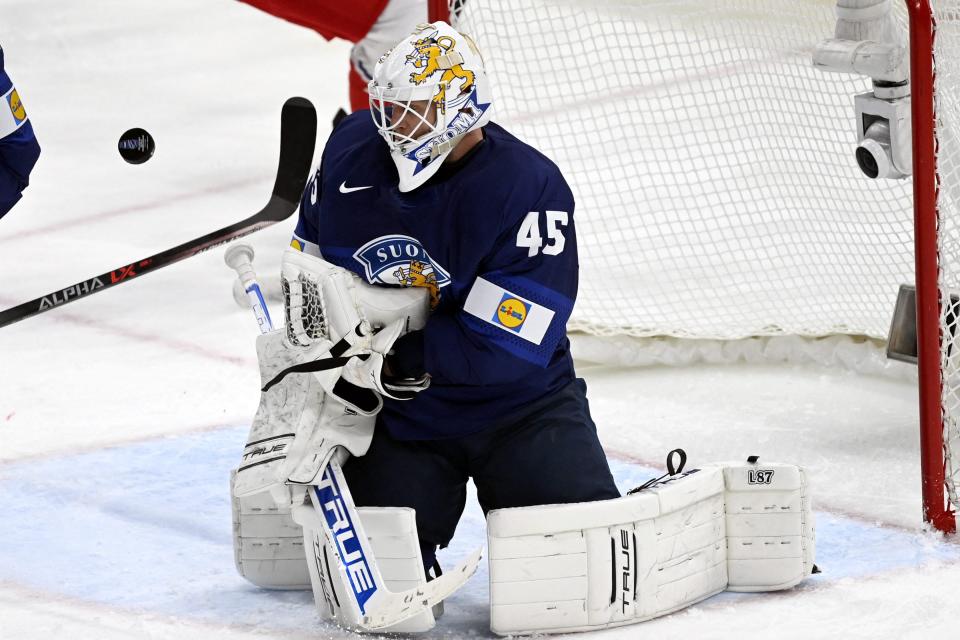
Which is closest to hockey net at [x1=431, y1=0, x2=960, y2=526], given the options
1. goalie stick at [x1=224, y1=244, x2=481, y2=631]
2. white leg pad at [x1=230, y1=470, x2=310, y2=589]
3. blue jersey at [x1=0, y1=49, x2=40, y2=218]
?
blue jersey at [x1=0, y1=49, x2=40, y2=218]

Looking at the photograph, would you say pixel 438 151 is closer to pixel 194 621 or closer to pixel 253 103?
pixel 194 621

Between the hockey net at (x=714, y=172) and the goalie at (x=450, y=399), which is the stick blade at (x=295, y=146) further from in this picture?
the goalie at (x=450, y=399)

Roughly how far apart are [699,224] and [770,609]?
161cm

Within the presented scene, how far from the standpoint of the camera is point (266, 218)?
3762 millimetres

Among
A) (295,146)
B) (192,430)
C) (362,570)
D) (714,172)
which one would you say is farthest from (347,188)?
(714,172)

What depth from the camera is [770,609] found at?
2402 millimetres

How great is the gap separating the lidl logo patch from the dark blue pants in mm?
168

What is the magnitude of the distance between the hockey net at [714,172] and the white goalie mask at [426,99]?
1.00 m

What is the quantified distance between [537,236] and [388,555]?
1.66 ft

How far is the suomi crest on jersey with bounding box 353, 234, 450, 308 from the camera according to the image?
240cm

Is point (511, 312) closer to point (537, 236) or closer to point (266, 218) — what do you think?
point (537, 236)

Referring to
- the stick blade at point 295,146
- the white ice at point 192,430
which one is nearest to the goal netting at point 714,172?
the white ice at point 192,430

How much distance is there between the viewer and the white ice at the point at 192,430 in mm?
2428

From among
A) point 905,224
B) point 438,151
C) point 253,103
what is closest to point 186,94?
point 253,103
